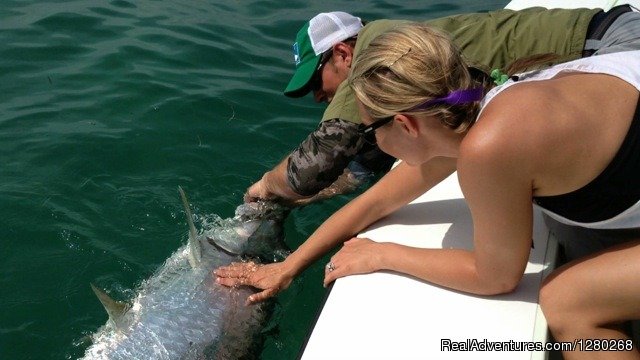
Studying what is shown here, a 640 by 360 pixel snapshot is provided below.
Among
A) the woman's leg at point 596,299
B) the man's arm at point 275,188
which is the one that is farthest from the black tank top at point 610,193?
the man's arm at point 275,188

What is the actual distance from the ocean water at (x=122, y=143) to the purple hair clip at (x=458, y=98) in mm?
869

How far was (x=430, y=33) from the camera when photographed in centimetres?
187

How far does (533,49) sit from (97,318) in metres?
2.57

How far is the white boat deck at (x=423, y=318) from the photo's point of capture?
1.88m

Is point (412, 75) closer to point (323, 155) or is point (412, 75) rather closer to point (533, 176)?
point (533, 176)

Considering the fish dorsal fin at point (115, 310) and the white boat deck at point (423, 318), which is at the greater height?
the white boat deck at point (423, 318)

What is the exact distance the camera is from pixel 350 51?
11.2 feet

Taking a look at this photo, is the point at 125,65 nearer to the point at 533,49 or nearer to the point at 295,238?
the point at 295,238

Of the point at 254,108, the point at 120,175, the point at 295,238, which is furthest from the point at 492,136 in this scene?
the point at 254,108

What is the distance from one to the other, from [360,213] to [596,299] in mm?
1004

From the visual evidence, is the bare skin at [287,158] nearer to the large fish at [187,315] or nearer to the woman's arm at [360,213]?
the large fish at [187,315]

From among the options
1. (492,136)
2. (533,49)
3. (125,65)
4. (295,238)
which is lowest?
(295,238)

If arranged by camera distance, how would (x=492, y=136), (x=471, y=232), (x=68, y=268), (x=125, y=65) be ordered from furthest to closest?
(x=125, y=65)
(x=68, y=268)
(x=471, y=232)
(x=492, y=136)

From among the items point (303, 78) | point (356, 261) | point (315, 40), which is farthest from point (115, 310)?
point (315, 40)
